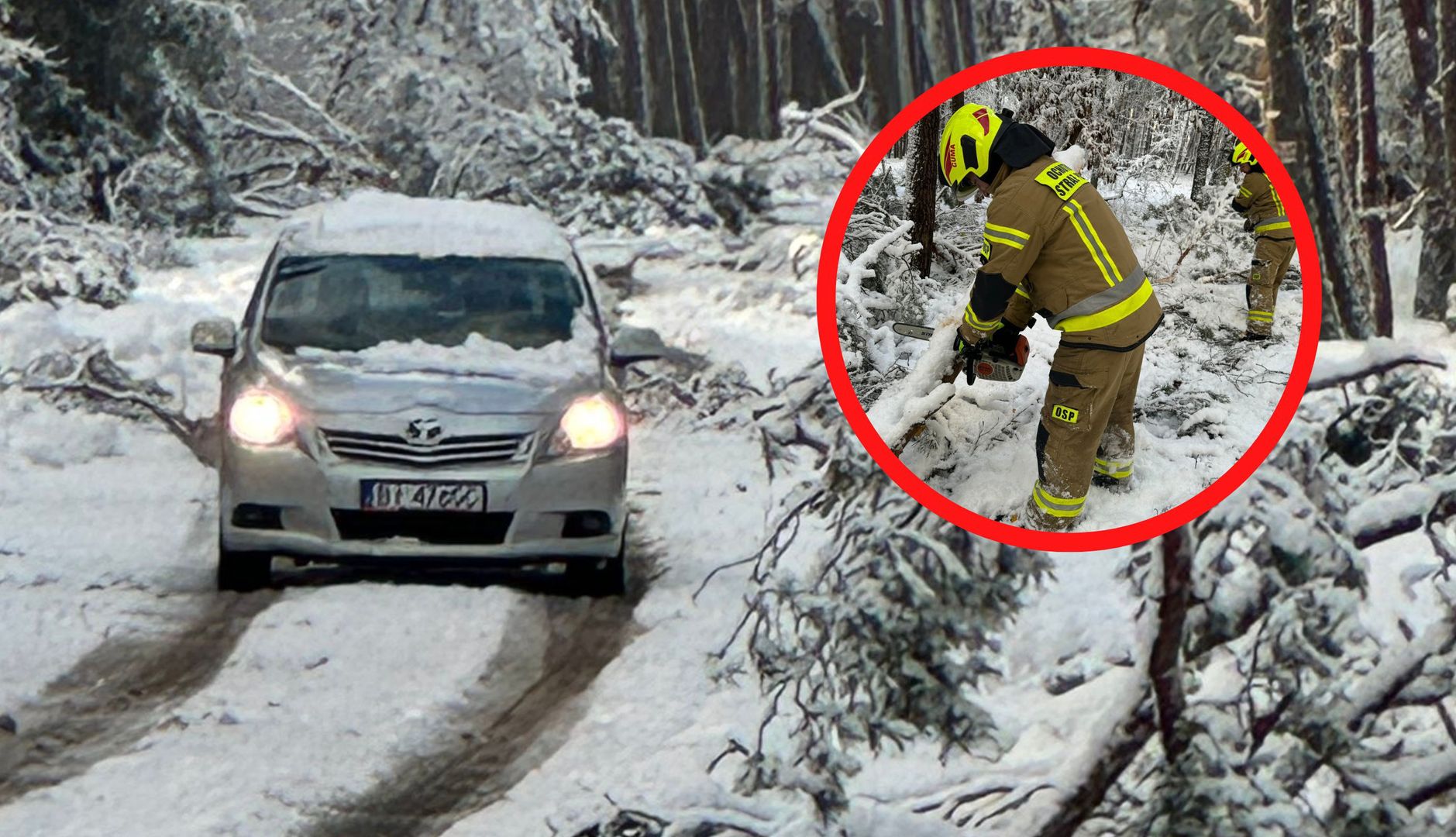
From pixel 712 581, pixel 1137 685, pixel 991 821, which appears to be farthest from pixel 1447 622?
pixel 712 581

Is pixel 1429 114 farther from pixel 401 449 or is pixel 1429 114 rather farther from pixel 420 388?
pixel 401 449

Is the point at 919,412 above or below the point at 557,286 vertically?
above

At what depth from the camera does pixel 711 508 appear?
16.5 feet

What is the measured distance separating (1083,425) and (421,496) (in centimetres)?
218

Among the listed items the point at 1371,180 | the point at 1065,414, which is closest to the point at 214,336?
the point at 1065,414

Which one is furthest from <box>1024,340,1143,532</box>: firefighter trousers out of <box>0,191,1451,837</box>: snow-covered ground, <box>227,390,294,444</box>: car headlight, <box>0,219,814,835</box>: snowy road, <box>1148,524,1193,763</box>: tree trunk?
<box>227,390,294,444</box>: car headlight

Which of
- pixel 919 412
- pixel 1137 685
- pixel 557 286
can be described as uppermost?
pixel 919 412

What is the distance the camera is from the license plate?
4.18m

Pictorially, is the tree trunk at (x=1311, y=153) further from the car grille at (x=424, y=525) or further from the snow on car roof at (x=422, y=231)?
the car grille at (x=424, y=525)

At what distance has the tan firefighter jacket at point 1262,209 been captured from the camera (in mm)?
2529

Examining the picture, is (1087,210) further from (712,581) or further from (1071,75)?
(712,581)

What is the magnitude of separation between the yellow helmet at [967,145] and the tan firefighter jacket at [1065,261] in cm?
5

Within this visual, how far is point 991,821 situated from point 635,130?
3.41 m

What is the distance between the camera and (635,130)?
20.5 ft
